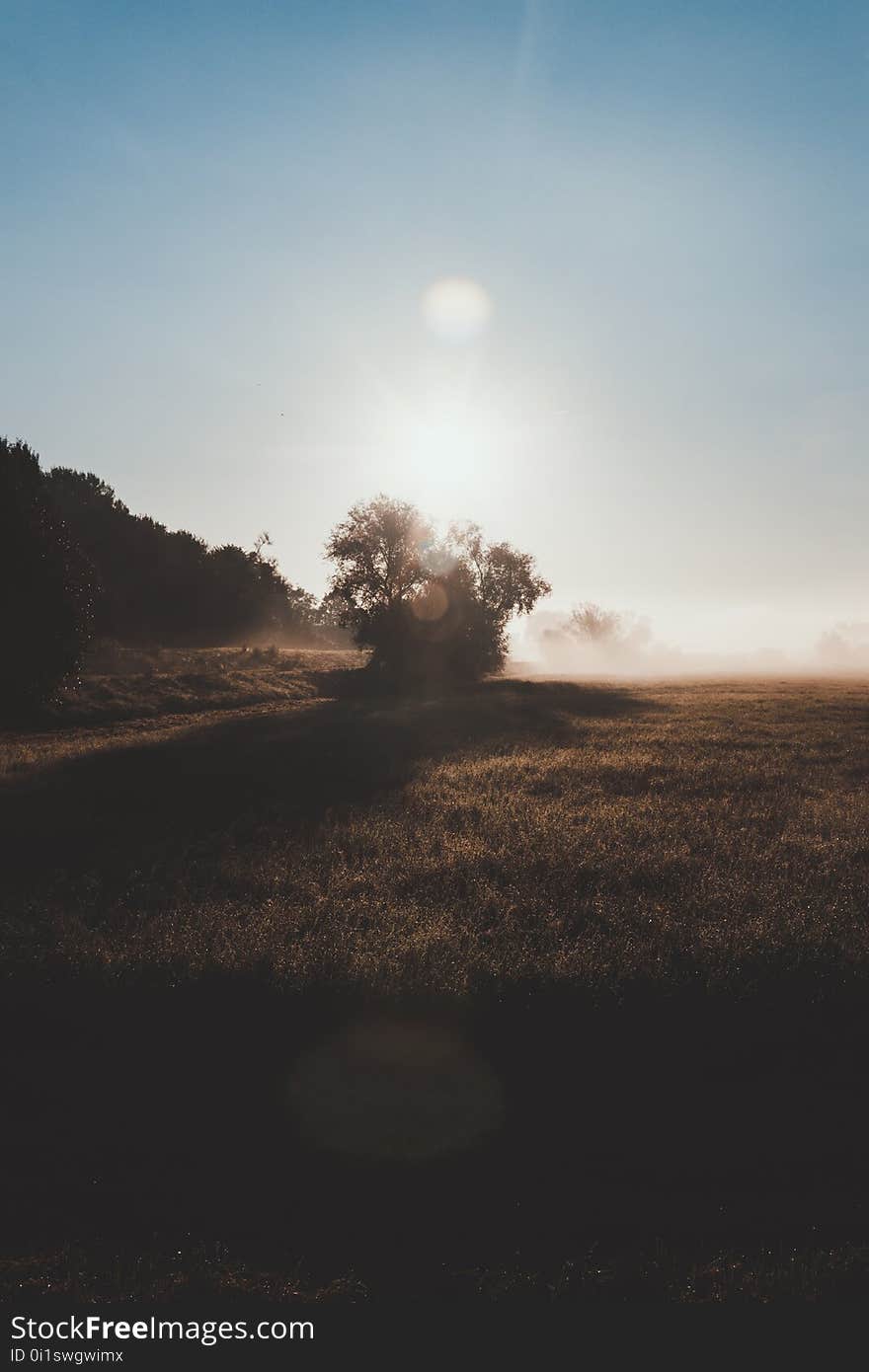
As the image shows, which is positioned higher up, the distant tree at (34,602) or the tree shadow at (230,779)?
the distant tree at (34,602)

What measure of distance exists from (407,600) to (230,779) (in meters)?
31.3

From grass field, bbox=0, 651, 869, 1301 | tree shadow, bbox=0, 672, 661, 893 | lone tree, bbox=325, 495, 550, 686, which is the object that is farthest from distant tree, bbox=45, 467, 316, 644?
grass field, bbox=0, 651, 869, 1301

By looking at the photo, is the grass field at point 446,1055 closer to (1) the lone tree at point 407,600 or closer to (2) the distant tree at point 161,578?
(1) the lone tree at point 407,600

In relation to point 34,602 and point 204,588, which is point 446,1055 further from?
point 204,588

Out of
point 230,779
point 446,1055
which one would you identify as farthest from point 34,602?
point 446,1055

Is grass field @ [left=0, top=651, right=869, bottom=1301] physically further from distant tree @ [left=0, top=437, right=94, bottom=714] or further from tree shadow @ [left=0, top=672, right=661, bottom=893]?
distant tree @ [left=0, top=437, right=94, bottom=714]

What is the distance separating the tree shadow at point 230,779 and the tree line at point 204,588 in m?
7.70

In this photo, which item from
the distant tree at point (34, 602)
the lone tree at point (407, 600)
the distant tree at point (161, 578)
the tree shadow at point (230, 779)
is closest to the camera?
the tree shadow at point (230, 779)

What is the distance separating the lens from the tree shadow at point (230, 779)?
1177 cm

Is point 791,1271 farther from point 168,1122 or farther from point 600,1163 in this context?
point 168,1122

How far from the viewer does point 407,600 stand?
47.1 metres

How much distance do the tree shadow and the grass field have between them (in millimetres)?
195

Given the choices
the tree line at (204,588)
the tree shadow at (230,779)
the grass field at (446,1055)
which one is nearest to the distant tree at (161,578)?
the tree line at (204,588)

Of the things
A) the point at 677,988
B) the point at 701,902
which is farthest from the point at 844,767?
the point at 677,988
